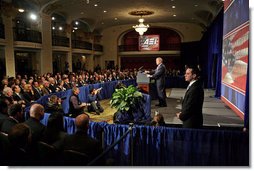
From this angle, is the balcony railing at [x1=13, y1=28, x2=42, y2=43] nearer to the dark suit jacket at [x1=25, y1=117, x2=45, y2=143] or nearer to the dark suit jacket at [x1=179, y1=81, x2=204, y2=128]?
the dark suit jacket at [x1=25, y1=117, x2=45, y2=143]

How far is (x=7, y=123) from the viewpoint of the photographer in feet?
10.2

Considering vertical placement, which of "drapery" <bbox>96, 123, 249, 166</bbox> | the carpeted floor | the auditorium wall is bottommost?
the carpeted floor

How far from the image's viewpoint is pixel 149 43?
21.0 meters

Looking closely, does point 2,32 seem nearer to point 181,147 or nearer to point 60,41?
point 60,41

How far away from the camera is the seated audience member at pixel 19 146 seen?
2619 mm

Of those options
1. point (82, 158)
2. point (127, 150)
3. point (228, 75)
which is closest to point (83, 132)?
point (82, 158)

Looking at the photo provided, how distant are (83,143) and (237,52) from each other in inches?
190

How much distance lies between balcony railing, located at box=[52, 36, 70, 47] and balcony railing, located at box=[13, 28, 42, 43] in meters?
1.81

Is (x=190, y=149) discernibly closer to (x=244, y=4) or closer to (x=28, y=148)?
(x=28, y=148)

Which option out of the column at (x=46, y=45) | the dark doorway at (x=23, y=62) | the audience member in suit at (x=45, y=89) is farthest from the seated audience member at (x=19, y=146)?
the dark doorway at (x=23, y=62)

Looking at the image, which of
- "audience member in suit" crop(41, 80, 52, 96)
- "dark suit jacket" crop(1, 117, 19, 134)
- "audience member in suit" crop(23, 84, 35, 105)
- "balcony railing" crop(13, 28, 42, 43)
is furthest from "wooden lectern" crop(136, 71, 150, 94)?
"balcony railing" crop(13, 28, 42, 43)

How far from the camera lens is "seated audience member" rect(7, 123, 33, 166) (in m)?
2.62

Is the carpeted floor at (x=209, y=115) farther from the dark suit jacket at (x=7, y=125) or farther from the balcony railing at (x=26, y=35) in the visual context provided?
the balcony railing at (x=26, y=35)

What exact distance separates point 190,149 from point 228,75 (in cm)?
450
